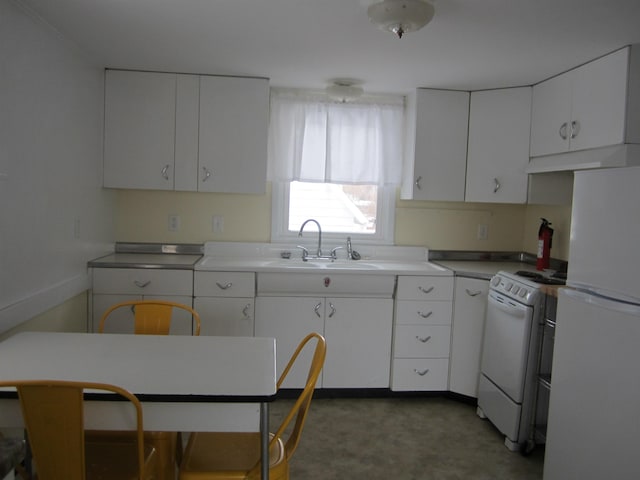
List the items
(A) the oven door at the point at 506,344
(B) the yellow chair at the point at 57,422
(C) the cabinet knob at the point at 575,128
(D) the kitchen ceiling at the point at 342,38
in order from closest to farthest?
(B) the yellow chair at the point at 57,422 → (D) the kitchen ceiling at the point at 342,38 → (A) the oven door at the point at 506,344 → (C) the cabinet knob at the point at 575,128

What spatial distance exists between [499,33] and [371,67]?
31.7 inches

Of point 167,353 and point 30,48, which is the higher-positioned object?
point 30,48

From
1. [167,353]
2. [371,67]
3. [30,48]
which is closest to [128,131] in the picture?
[30,48]

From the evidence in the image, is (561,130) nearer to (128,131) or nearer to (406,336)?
(406,336)

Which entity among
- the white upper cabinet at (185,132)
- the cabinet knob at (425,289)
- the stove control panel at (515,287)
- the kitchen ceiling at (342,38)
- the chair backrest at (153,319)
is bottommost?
the chair backrest at (153,319)

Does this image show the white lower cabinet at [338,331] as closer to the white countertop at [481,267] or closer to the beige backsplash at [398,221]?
the white countertop at [481,267]

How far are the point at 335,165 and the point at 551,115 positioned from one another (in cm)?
141

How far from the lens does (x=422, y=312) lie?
319cm

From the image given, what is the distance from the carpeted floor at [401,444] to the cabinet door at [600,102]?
1703 mm

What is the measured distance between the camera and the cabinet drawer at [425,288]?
10.4 ft

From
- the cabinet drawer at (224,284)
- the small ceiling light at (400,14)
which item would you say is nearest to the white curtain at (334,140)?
the cabinet drawer at (224,284)

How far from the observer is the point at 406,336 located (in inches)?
126

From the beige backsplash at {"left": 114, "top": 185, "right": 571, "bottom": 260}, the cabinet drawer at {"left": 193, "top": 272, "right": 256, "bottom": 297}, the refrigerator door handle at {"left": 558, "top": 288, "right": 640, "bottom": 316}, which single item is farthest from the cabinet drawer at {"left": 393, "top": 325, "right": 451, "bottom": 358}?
the refrigerator door handle at {"left": 558, "top": 288, "right": 640, "bottom": 316}

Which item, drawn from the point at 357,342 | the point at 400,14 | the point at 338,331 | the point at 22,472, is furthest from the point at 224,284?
the point at 400,14
